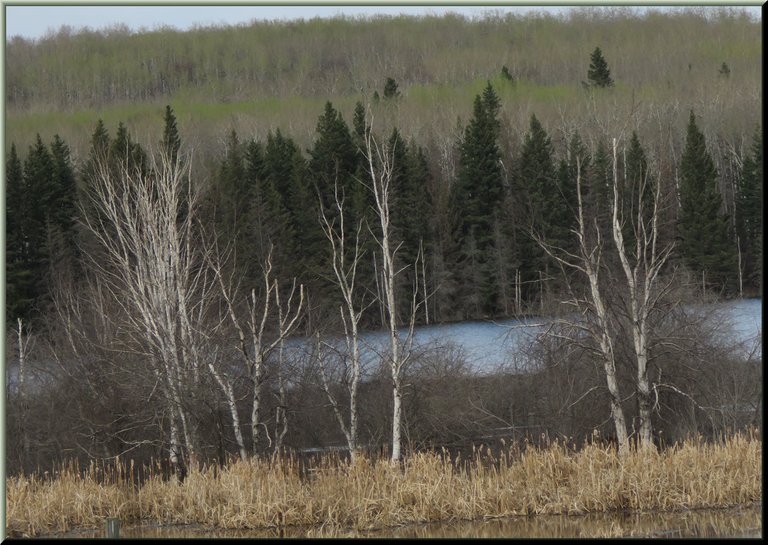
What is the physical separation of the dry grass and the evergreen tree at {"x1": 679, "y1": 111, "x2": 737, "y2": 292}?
490 inches

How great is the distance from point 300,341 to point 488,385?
544 cm

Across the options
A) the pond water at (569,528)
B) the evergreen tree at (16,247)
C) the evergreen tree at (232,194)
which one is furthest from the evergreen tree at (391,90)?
the pond water at (569,528)

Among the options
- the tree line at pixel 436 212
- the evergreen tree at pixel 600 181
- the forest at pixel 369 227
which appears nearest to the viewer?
the forest at pixel 369 227

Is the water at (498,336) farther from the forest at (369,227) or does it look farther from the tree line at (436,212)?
the tree line at (436,212)

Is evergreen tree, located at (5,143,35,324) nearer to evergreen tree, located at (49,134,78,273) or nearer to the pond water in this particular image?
evergreen tree, located at (49,134,78,273)

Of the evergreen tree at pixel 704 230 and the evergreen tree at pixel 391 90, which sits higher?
the evergreen tree at pixel 391 90

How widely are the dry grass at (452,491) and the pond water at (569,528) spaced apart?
167 millimetres

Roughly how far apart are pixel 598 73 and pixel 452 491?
14.3 metres

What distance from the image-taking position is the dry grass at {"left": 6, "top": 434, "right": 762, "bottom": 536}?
13133mm

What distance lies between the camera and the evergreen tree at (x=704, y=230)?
1022 inches

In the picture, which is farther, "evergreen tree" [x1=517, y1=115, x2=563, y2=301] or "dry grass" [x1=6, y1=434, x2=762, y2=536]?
"evergreen tree" [x1=517, y1=115, x2=563, y2=301]

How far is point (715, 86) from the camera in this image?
2928cm

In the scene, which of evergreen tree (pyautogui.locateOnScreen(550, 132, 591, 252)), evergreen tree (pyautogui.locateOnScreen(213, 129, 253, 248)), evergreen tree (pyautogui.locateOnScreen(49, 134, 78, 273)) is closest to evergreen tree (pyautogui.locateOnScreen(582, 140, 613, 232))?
evergreen tree (pyautogui.locateOnScreen(550, 132, 591, 252))

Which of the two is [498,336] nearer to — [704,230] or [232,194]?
[704,230]
